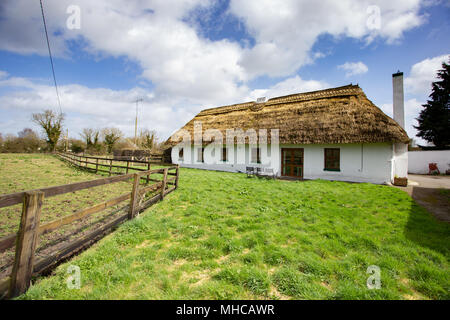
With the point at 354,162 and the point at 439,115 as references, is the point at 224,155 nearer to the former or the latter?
the point at 354,162

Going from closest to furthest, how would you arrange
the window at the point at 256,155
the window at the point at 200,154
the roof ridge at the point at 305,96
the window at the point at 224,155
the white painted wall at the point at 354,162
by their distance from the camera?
the white painted wall at the point at 354,162
the roof ridge at the point at 305,96
the window at the point at 256,155
the window at the point at 224,155
the window at the point at 200,154

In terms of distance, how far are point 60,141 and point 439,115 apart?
184ft

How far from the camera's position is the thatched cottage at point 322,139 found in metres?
10.2

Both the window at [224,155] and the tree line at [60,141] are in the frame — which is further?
the tree line at [60,141]

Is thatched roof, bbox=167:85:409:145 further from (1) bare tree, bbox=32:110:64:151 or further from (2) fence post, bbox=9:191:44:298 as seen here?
(1) bare tree, bbox=32:110:64:151

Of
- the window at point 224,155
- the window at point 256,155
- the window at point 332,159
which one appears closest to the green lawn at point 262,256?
the window at point 332,159

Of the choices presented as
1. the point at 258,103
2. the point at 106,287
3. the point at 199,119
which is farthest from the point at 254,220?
the point at 199,119

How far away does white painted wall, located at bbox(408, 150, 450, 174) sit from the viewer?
53.6ft

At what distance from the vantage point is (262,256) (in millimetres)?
3043

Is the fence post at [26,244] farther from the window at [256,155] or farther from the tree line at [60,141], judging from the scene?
the tree line at [60,141]

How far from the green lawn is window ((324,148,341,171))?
5.88 meters

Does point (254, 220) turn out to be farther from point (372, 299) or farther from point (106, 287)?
point (106, 287)

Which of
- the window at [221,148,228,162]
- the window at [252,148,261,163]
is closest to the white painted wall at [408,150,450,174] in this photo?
the window at [252,148,261,163]

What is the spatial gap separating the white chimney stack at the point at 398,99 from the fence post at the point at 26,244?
63.2 feet
